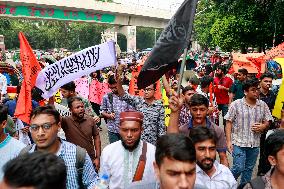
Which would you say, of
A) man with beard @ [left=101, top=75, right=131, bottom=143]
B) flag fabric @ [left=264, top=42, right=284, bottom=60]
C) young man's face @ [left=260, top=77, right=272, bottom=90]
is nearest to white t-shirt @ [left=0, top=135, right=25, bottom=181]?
man with beard @ [left=101, top=75, right=131, bottom=143]

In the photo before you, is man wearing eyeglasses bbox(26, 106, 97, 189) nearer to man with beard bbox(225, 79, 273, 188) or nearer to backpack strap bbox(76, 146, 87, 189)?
backpack strap bbox(76, 146, 87, 189)

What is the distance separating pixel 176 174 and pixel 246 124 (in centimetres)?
301

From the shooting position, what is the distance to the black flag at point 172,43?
11.8ft

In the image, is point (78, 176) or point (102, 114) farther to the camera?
point (102, 114)

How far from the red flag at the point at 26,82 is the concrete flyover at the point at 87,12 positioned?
1121 inches

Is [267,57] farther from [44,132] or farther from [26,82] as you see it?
[44,132]

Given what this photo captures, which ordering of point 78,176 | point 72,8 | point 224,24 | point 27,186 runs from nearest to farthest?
point 27,186, point 78,176, point 224,24, point 72,8

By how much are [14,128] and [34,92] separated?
530 mm

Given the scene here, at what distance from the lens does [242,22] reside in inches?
690

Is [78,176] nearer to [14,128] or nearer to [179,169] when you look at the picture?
[179,169]

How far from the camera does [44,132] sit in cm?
303

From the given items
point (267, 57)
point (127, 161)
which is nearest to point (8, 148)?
point (127, 161)

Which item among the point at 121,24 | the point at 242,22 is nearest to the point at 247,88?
the point at 242,22

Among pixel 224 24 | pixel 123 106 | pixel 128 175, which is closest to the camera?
pixel 128 175
